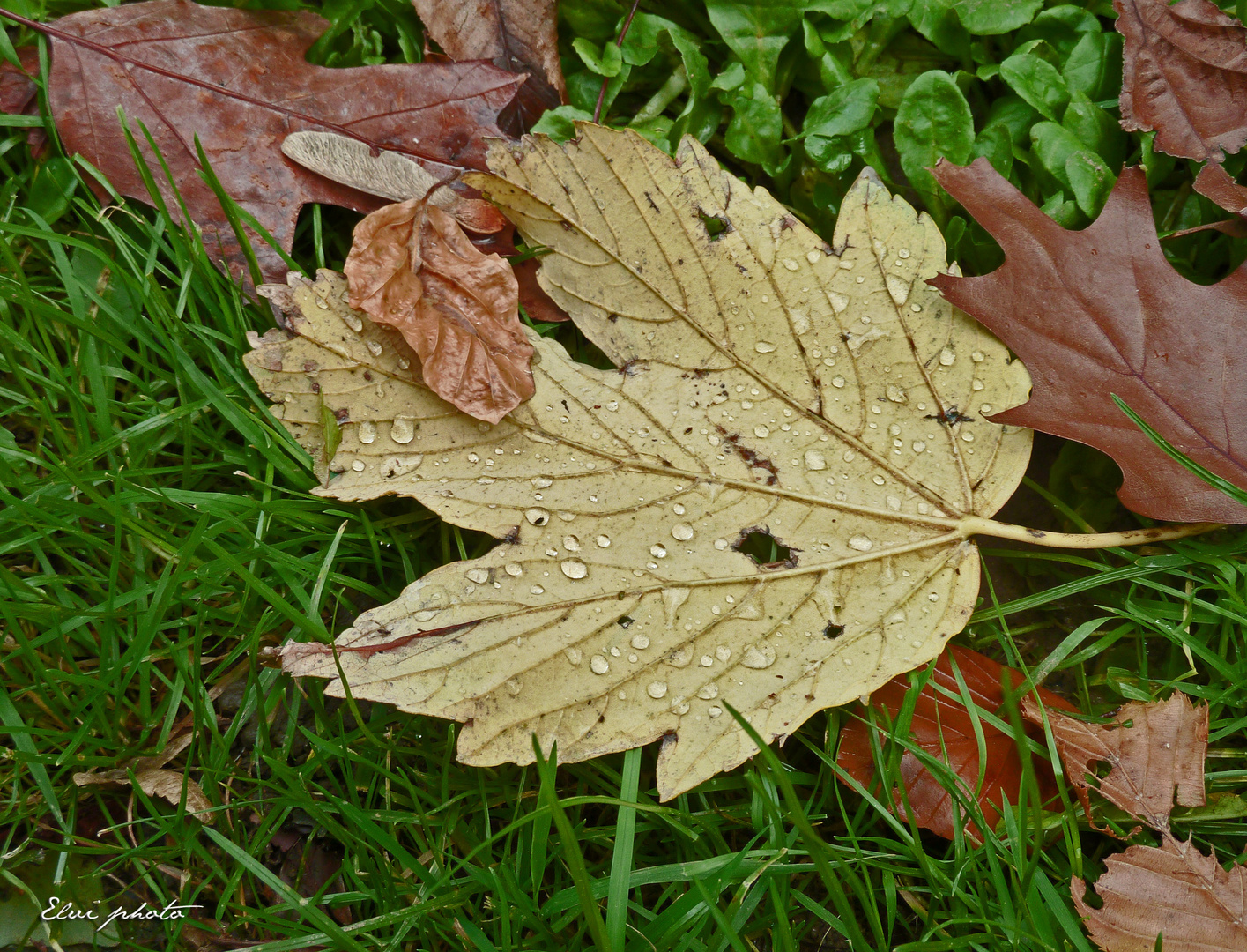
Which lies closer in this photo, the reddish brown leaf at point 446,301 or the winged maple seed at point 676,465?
the winged maple seed at point 676,465

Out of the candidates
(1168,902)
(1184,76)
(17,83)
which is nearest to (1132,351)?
(1184,76)

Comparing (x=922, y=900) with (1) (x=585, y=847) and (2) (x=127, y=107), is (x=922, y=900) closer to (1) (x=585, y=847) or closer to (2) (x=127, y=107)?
(1) (x=585, y=847)

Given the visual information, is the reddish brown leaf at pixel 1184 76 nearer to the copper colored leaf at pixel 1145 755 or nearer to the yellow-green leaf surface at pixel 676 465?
the yellow-green leaf surface at pixel 676 465

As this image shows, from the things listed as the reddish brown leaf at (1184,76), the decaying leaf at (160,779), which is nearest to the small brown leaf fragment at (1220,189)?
the reddish brown leaf at (1184,76)

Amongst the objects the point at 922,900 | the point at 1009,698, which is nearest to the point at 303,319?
the point at 1009,698

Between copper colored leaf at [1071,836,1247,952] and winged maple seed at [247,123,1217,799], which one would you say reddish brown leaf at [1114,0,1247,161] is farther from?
copper colored leaf at [1071,836,1247,952]

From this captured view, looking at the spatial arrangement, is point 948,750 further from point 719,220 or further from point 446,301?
point 446,301
